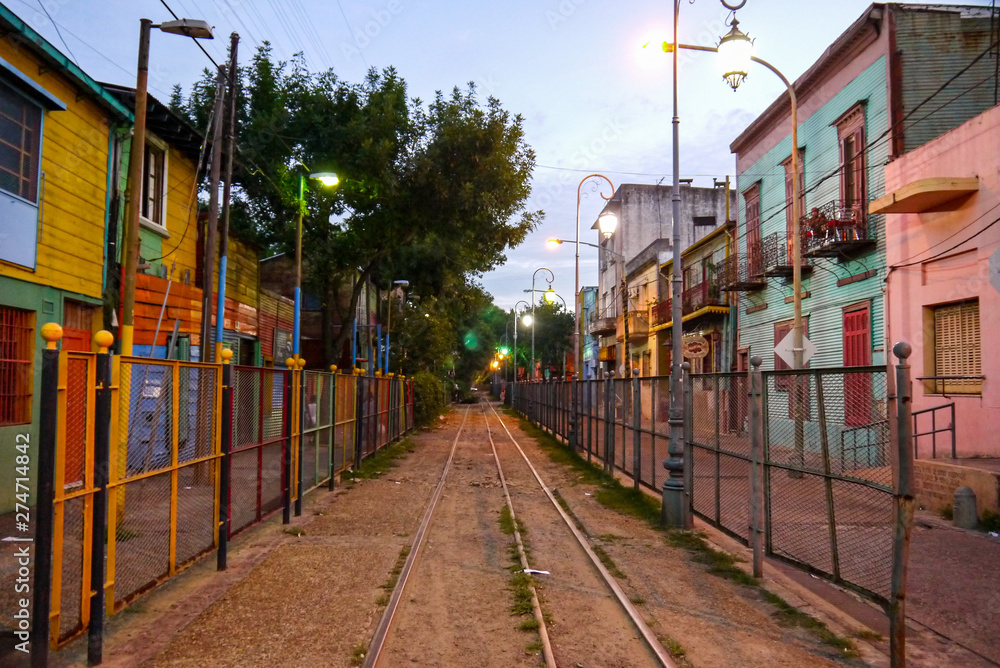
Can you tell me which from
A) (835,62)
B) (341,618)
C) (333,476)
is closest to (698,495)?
(341,618)

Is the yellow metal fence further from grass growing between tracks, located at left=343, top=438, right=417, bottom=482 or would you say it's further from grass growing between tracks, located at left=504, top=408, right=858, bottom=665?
grass growing between tracks, located at left=343, top=438, right=417, bottom=482

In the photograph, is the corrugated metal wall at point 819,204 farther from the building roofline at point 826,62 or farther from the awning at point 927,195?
the awning at point 927,195

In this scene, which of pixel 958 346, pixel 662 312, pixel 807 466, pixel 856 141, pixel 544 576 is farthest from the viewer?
pixel 662 312

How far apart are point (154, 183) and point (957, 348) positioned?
52.9 ft

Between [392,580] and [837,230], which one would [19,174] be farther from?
[837,230]

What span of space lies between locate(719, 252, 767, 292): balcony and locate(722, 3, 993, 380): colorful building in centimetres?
9

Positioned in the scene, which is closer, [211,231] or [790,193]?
[211,231]

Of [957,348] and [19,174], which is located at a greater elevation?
[19,174]

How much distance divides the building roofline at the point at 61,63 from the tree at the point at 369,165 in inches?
290

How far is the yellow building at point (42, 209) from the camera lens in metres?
10.6

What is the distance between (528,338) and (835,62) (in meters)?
74.1

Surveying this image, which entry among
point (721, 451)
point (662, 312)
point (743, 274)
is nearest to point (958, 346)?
point (721, 451)

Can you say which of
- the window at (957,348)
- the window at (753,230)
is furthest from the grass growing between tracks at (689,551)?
the window at (753,230)

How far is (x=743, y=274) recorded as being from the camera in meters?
25.1
